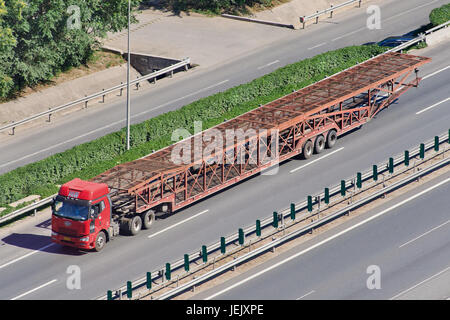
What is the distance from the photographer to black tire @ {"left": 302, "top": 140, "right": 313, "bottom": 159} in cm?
5516

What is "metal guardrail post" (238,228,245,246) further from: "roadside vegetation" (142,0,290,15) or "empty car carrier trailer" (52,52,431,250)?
"roadside vegetation" (142,0,290,15)

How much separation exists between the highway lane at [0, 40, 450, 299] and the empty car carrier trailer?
78 cm

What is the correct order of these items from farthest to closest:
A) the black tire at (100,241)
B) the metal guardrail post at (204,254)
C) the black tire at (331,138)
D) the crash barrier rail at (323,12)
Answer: the crash barrier rail at (323,12)
the black tire at (331,138)
the black tire at (100,241)
the metal guardrail post at (204,254)

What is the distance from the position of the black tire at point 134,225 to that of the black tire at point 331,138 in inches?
521

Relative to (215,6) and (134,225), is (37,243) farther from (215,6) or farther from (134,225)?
(215,6)

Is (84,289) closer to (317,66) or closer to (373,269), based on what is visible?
(373,269)

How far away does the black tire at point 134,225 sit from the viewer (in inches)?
1912

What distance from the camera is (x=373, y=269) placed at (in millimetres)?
44438

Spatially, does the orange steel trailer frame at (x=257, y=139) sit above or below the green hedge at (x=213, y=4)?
below

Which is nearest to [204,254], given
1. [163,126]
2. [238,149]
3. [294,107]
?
[238,149]

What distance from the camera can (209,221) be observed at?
164 ft

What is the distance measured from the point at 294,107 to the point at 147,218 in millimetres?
11905

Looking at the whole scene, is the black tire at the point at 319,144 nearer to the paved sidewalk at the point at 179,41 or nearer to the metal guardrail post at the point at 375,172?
the metal guardrail post at the point at 375,172

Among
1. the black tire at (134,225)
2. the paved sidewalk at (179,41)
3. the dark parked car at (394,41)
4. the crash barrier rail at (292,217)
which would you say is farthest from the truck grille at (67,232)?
the dark parked car at (394,41)
